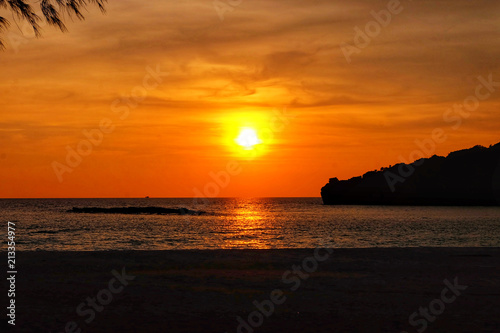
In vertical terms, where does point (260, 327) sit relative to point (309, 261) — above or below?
below

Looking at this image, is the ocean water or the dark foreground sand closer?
the dark foreground sand

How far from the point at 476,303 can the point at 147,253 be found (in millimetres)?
9886

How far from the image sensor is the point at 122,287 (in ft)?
35.7

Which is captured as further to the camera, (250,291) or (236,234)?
(236,234)

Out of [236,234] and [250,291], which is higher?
[236,234]

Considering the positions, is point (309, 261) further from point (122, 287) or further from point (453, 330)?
point (453, 330)

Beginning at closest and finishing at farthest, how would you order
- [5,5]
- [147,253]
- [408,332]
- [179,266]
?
[408,332]
[5,5]
[179,266]
[147,253]

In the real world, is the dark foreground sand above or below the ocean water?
below

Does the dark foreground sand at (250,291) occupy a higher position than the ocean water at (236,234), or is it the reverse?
the ocean water at (236,234)

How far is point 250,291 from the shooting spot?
10578 millimetres

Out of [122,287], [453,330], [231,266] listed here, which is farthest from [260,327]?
[231,266]

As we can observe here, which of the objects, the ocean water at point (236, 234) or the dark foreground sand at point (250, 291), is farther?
the ocean water at point (236, 234)

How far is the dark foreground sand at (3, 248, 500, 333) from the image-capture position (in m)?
7.98

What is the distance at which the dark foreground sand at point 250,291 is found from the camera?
7.98 m
